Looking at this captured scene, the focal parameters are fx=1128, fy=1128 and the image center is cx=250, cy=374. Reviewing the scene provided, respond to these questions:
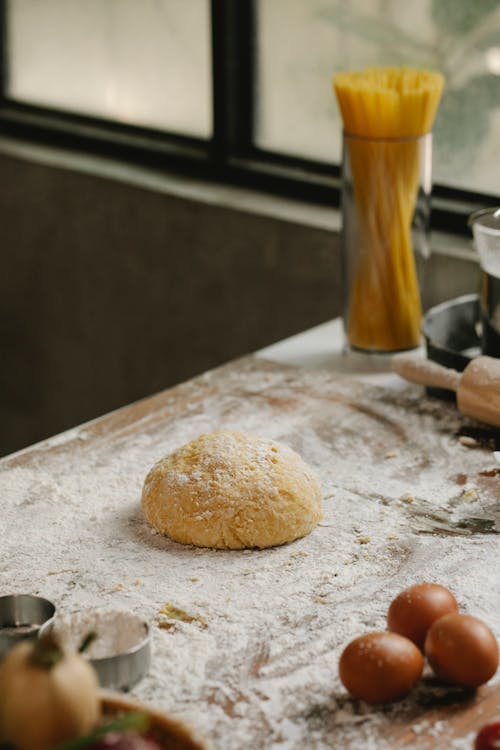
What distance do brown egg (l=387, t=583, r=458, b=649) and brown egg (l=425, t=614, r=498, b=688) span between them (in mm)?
37

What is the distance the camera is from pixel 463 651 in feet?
3.25

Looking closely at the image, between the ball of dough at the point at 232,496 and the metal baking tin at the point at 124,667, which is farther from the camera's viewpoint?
the ball of dough at the point at 232,496

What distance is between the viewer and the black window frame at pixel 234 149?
7.22 feet

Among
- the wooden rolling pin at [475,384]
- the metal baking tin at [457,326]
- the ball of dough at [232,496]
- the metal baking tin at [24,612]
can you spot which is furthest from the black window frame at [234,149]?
the metal baking tin at [24,612]

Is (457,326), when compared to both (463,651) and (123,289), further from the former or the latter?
(123,289)

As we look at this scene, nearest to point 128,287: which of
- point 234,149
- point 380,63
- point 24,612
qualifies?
point 234,149

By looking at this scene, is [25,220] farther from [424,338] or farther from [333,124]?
[424,338]

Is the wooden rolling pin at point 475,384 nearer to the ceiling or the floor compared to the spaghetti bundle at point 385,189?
nearer to the floor

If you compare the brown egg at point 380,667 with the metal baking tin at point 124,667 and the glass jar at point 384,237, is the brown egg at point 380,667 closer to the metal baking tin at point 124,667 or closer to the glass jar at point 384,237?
the metal baking tin at point 124,667

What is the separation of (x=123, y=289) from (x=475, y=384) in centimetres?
127

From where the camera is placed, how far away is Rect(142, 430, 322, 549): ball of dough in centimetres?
127

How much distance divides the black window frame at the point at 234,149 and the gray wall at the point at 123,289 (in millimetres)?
119

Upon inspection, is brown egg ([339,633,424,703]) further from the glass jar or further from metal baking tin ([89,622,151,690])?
the glass jar

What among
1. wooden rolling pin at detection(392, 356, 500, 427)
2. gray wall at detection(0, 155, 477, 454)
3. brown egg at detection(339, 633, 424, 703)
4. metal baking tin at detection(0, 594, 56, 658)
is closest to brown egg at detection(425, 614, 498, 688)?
brown egg at detection(339, 633, 424, 703)
